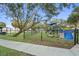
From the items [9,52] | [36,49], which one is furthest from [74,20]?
[9,52]

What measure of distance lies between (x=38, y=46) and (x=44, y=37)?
0.17 m

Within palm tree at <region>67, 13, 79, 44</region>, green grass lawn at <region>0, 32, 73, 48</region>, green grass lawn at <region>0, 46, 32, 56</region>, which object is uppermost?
palm tree at <region>67, 13, 79, 44</region>

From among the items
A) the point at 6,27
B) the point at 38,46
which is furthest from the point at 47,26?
the point at 6,27

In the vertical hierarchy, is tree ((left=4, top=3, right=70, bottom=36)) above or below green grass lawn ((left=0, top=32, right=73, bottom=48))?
above

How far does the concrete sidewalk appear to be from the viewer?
3.22 m

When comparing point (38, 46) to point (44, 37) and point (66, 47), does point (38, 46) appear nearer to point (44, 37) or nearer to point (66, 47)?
point (44, 37)

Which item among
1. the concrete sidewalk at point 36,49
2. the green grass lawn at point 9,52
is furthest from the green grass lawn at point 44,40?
the green grass lawn at point 9,52

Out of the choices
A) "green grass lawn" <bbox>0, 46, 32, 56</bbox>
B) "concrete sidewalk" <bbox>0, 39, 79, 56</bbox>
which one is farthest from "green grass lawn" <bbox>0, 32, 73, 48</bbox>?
"green grass lawn" <bbox>0, 46, 32, 56</bbox>

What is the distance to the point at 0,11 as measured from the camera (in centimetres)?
333

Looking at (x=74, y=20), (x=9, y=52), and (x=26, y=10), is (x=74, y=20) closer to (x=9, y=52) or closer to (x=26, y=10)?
(x=26, y=10)

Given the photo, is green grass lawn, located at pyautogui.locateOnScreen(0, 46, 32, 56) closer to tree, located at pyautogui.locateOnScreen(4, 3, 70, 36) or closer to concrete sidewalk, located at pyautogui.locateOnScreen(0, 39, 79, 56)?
concrete sidewalk, located at pyautogui.locateOnScreen(0, 39, 79, 56)

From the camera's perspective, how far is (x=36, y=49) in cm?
329

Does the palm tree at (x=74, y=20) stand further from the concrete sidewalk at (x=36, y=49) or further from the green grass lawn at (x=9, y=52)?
the green grass lawn at (x=9, y=52)

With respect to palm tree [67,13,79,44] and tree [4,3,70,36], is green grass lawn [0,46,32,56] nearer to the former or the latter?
tree [4,3,70,36]
